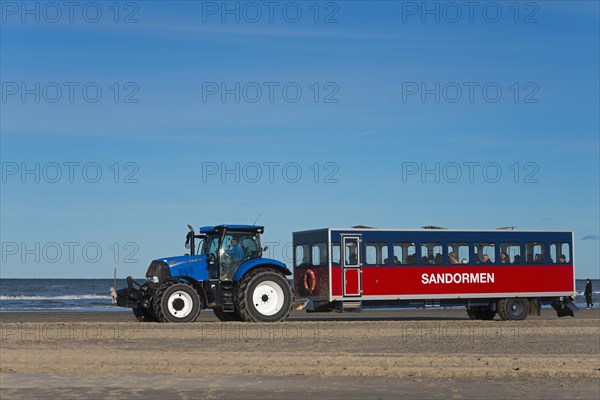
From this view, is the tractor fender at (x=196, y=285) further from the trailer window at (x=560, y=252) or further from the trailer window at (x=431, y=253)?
the trailer window at (x=560, y=252)

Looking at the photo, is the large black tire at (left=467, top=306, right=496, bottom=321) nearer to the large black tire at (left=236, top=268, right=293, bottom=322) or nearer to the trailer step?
the trailer step

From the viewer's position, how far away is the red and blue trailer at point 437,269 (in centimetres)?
2880

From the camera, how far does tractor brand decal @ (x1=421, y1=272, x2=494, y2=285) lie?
29.8 meters

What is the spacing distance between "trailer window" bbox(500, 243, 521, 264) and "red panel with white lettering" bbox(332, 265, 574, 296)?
0.19 meters

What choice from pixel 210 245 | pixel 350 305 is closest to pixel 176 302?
pixel 210 245

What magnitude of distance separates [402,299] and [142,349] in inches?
482

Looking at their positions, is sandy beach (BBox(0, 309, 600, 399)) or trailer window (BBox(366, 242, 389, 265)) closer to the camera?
sandy beach (BBox(0, 309, 600, 399))

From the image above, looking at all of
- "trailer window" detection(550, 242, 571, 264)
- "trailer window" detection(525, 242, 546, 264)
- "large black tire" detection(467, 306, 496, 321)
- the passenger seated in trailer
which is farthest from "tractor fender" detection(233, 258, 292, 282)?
"trailer window" detection(550, 242, 571, 264)

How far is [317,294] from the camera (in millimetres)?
29141

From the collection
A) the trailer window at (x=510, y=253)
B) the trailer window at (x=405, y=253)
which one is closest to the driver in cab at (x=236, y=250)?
the trailer window at (x=405, y=253)

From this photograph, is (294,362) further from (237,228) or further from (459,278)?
(459,278)

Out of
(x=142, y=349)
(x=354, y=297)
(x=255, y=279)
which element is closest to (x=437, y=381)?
(x=142, y=349)

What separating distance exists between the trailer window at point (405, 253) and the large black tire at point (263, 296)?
154 inches

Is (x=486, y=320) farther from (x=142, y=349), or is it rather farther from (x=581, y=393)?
(x=581, y=393)
